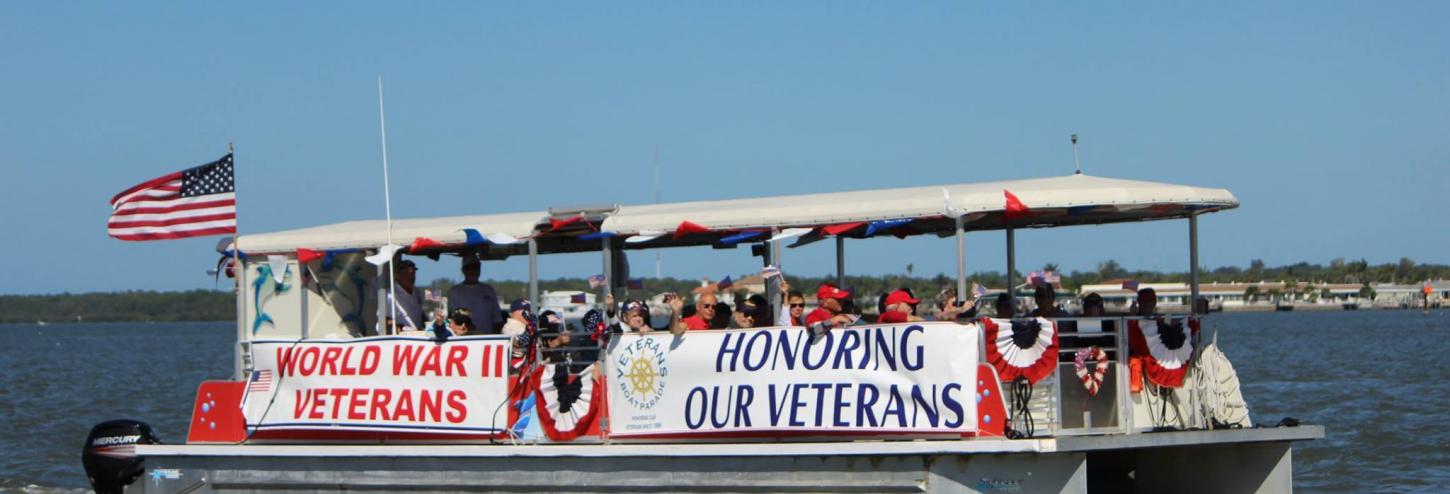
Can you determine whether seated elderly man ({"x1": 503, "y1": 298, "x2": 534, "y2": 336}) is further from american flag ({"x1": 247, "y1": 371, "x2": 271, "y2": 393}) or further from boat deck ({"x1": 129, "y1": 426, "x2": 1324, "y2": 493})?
american flag ({"x1": 247, "y1": 371, "x2": 271, "y2": 393})

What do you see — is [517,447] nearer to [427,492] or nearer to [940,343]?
[427,492]

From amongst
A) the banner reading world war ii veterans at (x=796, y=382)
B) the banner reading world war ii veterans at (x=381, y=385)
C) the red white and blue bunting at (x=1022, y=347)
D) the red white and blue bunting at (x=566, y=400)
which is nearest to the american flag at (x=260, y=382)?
the banner reading world war ii veterans at (x=381, y=385)

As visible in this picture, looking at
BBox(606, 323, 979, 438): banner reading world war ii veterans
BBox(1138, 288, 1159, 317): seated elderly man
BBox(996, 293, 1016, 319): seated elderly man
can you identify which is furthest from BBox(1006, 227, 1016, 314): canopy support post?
BBox(606, 323, 979, 438): banner reading world war ii veterans

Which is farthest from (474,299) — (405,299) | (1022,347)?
(1022,347)

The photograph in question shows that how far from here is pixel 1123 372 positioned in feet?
39.6

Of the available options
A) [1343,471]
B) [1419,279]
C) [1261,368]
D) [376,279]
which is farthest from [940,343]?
[1419,279]

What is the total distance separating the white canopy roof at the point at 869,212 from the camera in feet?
39.3

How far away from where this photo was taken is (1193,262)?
1333 centimetres

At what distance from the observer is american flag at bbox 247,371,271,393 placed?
45.8ft

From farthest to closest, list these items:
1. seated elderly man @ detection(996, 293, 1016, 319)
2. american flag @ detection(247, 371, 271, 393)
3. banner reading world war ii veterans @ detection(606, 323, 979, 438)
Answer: seated elderly man @ detection(996, 293, 1016, 319)
american flag @ detection(247, 371, 271, 393)
banner reading world war ii veterans @ detection(606, 323, 979, 438)

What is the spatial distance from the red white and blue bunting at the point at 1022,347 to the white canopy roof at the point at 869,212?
2.41 ft

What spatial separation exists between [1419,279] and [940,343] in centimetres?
16600

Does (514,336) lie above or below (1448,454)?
above

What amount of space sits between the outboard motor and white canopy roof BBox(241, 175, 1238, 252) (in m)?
2.02
